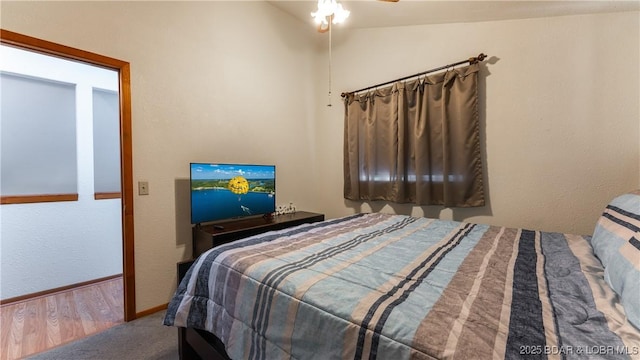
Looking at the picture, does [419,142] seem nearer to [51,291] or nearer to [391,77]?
[391,77]

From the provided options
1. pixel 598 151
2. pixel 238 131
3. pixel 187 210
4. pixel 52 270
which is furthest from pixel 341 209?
pixel 52 270

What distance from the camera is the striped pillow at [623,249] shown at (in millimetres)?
770

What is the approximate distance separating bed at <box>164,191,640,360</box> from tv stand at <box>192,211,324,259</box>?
72 centimetres

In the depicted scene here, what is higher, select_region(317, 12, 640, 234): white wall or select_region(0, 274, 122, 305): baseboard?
select_region(317, 12, 640, 234): white wall

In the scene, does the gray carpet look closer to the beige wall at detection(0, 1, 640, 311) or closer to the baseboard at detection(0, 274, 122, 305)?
the beige wall at detection(0, 1, 640, 311)

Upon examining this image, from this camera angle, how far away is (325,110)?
359 centimetres

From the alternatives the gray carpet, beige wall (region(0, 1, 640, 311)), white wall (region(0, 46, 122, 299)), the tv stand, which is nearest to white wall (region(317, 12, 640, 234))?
beige wall (region(0, 1, 640, 311))

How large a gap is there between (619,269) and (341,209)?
8.86 feet

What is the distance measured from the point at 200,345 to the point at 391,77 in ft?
9.70

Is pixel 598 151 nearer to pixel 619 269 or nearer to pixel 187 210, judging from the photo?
pixel 619 269

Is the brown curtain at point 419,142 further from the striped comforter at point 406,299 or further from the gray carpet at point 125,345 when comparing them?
the gray carpet at point 125,345

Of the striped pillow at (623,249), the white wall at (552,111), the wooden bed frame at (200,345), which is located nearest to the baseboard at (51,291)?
the wooden bed frame at (200,345)

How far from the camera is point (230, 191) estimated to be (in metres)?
2.54

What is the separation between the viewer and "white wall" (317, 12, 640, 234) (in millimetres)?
1950
